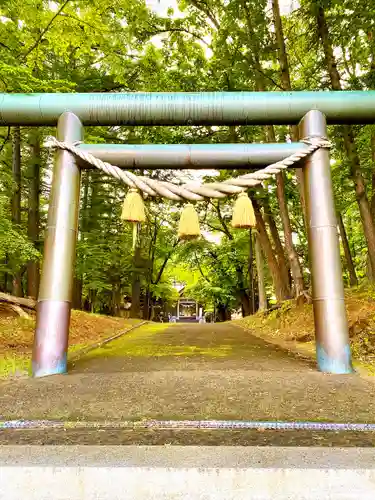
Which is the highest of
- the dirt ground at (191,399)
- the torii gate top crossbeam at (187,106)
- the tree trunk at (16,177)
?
the tree trunk at (16,177)

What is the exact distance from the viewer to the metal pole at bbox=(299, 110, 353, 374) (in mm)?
4254

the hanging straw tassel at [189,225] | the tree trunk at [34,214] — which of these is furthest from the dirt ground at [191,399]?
the tree trunk at [34,214]

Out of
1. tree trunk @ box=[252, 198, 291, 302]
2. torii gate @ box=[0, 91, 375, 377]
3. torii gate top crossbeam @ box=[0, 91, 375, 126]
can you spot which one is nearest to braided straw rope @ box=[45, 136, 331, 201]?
torii gate @ box=[0, 91, 375, 377]

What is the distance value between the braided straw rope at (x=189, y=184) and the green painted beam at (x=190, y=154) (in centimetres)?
17

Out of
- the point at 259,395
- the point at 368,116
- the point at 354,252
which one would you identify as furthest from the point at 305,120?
the point at 354,252

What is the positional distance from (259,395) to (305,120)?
3574 millimetres

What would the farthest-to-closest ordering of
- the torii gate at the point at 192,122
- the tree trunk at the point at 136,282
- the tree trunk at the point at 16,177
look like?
the tree trunk at the point at 136,282, the tree trunk at the point at 16,177, the torii gate at the point at 192,122

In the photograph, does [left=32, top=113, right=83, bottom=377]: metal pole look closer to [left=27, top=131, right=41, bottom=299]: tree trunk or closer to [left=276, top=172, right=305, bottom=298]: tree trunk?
[left=276, top=172, right=305, bottom=298]: tree trunk

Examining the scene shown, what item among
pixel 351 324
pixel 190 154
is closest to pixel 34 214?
pixel 190 154

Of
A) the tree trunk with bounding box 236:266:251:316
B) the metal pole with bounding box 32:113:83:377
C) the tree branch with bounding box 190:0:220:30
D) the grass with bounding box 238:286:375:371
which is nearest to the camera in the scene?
the metal pole with bounding box 32:113:83:377

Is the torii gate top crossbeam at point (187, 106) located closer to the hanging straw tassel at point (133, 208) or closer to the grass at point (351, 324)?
the hanging straw tassel at point (133, 208)

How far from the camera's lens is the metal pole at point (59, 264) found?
419cm

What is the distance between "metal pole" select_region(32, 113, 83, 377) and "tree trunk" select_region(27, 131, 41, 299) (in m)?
8.20

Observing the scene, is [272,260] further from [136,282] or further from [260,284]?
[136,282]
